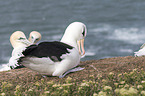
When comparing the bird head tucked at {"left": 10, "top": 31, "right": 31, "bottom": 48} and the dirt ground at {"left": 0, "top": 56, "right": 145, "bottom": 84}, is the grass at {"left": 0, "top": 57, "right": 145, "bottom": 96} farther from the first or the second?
the bird head tucked at {"left": 10, "top": 31, "right": 31, "bottom": 48}

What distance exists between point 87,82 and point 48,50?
1682 mm

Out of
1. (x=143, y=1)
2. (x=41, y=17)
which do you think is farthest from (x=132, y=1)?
(x=41, y=17)

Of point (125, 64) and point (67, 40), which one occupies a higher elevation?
point (67, 40)

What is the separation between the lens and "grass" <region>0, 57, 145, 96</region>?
Result: 446 centimetres

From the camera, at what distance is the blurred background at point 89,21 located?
23438 millimetres

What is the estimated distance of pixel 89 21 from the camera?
102 ft

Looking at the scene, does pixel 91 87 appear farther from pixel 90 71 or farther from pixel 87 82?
pixel 90 71

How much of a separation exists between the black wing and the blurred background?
13930 mm

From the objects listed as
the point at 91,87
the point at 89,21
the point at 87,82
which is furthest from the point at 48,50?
the point at 89,21

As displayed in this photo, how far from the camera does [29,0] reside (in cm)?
4238

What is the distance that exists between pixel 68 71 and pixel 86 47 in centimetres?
1703

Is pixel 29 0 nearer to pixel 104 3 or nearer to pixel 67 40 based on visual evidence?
pixel 104 3

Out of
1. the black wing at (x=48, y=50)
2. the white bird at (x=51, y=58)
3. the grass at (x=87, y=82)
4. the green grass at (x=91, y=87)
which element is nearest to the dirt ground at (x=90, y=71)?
the grass at (x=87, y=82)

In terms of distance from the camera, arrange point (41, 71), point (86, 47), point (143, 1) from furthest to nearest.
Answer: point (143, 1) < point (86, 47) < point (41, 71)
